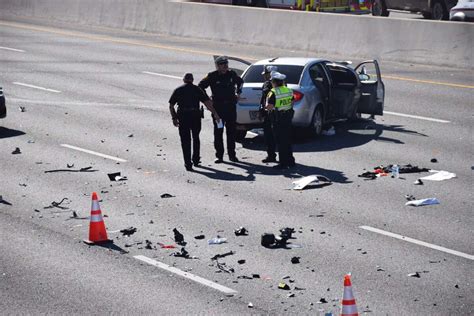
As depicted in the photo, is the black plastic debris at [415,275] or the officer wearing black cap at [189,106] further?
the officer wearing black cap at [189,106]

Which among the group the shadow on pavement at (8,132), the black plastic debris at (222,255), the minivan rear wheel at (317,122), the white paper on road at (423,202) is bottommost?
the shadow on pavement at (8,132)

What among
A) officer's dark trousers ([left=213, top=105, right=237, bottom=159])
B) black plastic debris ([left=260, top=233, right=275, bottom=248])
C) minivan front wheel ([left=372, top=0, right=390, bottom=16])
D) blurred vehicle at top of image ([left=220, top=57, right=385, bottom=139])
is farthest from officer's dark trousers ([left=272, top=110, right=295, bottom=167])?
minivan front wheel ([left=372, top=0, right=390, bottom=16])

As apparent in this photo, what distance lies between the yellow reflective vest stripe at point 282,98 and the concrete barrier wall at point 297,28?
12.1m

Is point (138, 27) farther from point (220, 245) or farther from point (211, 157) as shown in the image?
point (220, 245)

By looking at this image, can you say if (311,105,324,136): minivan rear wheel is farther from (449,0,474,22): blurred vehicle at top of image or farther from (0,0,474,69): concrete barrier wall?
(449,0,474,22): blurred vehicle at top of image

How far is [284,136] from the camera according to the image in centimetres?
1778

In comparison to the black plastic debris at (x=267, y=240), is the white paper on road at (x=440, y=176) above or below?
above

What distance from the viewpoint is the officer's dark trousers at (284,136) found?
17734 millimetres

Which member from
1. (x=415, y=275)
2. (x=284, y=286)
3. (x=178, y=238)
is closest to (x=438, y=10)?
(x=178, y=238)

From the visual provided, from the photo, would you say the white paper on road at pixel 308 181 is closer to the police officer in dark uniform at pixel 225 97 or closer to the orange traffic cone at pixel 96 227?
the police officer in dark uniform at pixel 225 97

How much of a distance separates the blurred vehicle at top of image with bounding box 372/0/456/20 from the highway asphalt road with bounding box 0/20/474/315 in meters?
11.4

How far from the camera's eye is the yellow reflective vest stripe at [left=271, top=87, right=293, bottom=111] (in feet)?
58.7

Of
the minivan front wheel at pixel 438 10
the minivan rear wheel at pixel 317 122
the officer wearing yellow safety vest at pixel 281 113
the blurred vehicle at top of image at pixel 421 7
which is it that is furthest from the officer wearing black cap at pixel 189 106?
the minivan front wheel at pixel 438 10

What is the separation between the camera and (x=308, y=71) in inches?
800
